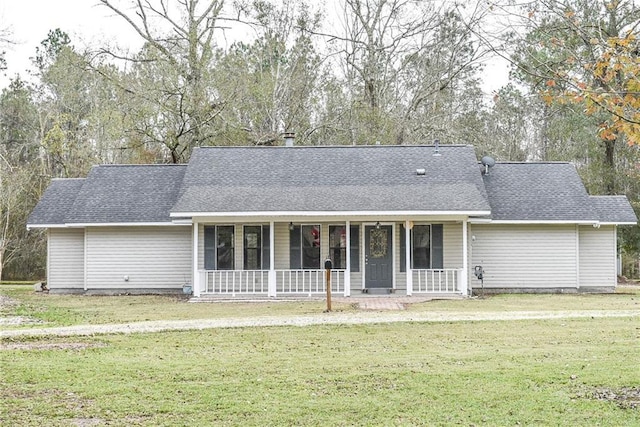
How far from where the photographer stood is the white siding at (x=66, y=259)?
2630 cm

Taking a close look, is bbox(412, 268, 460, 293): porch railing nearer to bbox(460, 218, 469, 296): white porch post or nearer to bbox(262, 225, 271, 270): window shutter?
bbox(460, 218, 469, 296): white porch post

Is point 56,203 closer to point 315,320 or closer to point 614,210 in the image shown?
point 315,320

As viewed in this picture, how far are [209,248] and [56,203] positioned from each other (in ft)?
20.2

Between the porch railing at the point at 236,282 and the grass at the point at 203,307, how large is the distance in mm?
983

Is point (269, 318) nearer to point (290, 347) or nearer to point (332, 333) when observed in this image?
point (332, 333)

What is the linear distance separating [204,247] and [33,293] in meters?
6.73

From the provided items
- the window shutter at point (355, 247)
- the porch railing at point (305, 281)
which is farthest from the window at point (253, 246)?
the window shutter at point (355, 247)

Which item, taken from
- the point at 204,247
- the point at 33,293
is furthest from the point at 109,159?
the point at 204,247

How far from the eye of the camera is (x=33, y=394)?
9.40 metres

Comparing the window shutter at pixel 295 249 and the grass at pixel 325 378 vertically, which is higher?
the window shutter at pixel 295 249

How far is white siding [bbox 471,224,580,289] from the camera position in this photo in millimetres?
24984

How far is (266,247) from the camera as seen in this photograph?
24.2 meters

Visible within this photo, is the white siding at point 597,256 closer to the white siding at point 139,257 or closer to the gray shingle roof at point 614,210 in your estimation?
the gray shingle roof at point 614,210

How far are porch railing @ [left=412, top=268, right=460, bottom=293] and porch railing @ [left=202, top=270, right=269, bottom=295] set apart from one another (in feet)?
14.5
